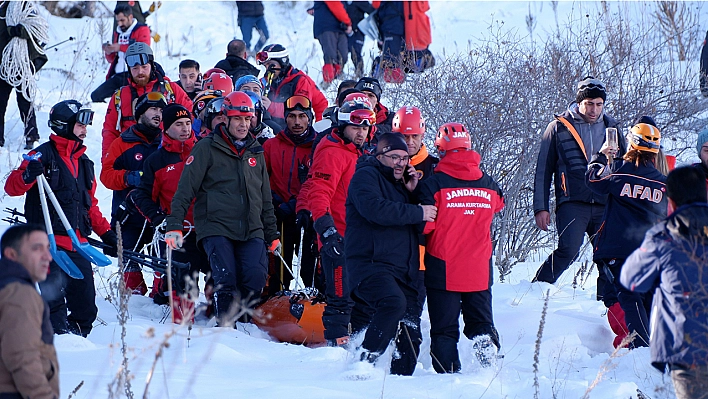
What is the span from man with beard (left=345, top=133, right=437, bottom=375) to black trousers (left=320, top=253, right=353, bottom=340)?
2.89 feet

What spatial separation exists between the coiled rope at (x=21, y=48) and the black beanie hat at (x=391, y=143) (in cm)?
631

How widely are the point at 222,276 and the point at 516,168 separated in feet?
13.3

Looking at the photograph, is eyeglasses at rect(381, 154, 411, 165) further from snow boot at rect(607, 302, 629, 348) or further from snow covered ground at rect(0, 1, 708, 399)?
snow boot at rect(607, 302, 629, 348)

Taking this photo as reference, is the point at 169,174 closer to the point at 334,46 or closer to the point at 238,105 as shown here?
the point at 238,105

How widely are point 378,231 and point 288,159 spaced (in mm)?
2125

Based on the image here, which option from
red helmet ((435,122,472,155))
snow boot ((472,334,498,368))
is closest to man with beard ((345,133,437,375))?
red helmet ((435,122,472,155))

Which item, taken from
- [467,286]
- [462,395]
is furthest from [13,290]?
[467,286]

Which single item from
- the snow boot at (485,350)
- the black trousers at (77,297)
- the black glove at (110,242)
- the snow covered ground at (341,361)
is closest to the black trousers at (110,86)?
the snow covered ground at (341,361)

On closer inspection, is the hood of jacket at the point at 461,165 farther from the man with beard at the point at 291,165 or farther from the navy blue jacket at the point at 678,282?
the man with beard at the point at 291,165

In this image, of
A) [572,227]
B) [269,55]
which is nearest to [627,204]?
[572,227]

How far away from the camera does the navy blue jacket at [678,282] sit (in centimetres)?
414

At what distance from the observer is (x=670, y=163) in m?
7.20

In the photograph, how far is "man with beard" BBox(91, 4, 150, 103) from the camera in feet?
38.5

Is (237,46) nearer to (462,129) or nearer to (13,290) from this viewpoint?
(462,129)
